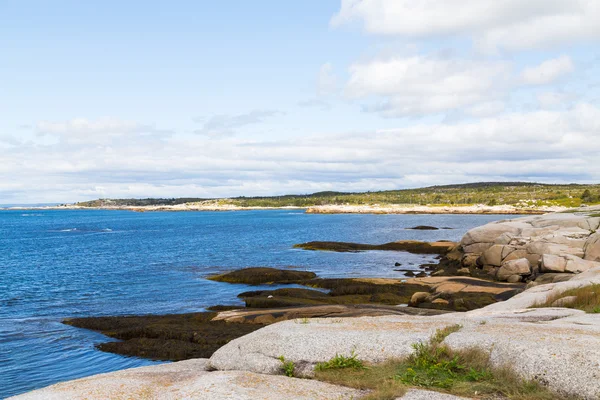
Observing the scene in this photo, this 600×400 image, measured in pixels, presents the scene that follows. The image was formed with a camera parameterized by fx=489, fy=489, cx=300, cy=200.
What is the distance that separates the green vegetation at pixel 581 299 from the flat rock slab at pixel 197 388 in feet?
35.7

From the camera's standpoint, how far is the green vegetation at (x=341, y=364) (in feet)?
34.7

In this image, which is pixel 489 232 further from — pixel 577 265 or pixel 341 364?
pixel 341 364

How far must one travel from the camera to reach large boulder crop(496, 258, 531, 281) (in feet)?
130

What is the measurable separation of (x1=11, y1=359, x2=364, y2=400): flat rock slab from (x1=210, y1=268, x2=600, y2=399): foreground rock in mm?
1043

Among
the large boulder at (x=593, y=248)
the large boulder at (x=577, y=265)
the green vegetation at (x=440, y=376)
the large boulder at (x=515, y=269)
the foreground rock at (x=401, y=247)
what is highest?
the green vegetation at (x=440, y=376)

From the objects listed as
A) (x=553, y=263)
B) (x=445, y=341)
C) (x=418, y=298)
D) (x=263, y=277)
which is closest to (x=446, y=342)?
(x=445, y=341)

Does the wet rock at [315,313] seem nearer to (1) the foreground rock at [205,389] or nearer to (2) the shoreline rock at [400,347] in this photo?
(2) the shoreline rock at [400,347]

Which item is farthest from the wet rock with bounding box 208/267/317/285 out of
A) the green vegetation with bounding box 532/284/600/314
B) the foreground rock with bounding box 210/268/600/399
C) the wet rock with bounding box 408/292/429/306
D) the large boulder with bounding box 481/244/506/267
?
the foreground rock with bounding box 210/268/600/399

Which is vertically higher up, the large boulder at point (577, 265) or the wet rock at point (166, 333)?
the large boulder at point (577, 265)

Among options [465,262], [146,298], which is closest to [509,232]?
[465,262]

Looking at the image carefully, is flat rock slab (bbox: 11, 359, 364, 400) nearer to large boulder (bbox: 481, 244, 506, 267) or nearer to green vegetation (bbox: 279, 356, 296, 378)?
green vegetation (bbox: 279, 356, 296, 378)

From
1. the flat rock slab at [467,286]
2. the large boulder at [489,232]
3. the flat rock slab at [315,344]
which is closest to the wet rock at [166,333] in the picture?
the flat rock slab at [315,344]

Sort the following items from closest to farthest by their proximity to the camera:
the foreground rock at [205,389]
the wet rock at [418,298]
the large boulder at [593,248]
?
the foreground rock at [205,389], the wet rock at [418,298], the large boulder at [593,248]

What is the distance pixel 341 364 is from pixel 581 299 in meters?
12.0
